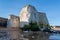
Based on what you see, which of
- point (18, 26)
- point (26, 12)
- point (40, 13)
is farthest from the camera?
point (40, 13)

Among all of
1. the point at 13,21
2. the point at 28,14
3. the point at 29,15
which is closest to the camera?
the point at 13,21

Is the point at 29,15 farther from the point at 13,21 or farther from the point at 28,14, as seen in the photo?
the point at 13,21

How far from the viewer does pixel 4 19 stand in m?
89.5

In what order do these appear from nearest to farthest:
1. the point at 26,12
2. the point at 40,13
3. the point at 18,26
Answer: the point at 18,26 < the point at 26,12 < the point at 40,13

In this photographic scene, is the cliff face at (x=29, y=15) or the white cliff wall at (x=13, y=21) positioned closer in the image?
the white cliff wall at (x=13, y=21)

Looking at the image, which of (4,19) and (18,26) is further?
(4,19)

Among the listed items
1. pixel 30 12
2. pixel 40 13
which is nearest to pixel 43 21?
pixel 40 13

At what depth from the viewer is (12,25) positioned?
8275cm

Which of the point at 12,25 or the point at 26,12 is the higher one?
the point at 26,12

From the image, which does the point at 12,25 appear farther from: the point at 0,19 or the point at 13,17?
the point at 0,19

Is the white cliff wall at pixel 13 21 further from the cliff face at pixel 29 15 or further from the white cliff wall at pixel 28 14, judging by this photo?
the white cliff wall at pixel 28 14

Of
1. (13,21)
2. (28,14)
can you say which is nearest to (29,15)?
(28,14)

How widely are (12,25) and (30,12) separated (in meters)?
11.6

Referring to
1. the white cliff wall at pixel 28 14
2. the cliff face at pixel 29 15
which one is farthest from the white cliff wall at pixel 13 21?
the white cliff wall at pixel 28 14
